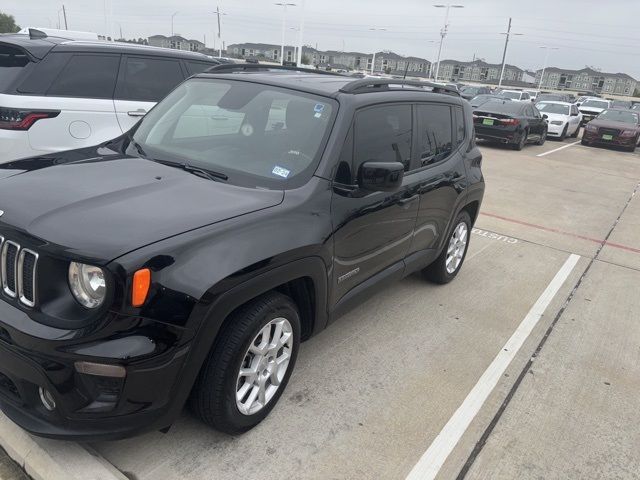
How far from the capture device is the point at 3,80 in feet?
16.3

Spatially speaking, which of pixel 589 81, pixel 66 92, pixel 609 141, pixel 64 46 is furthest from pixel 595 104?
pixel 589 81

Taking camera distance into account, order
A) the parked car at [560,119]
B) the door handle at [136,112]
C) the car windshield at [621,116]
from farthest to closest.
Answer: the parked car at [560,119] < the car windshield at [621,116] < the door handle at [136,112]

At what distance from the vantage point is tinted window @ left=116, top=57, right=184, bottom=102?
5.68 meters

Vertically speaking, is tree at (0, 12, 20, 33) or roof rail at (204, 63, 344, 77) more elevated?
roof rail at (204, 63, 344, 77)

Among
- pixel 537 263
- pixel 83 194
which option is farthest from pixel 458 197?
pixel 83 194

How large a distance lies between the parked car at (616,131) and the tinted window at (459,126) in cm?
1692

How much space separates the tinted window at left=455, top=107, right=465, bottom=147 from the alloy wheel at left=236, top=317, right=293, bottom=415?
2.72 meters

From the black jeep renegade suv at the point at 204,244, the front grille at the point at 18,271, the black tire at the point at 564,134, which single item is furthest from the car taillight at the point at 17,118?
the black tire at the point at 564,134

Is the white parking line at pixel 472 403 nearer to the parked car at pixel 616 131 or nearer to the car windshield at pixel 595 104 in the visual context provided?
the parked car at pixel 616 131

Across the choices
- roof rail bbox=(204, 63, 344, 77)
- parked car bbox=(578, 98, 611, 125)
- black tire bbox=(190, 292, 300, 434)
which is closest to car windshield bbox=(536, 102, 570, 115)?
parked car bbox=(578, 98, 611, 125)

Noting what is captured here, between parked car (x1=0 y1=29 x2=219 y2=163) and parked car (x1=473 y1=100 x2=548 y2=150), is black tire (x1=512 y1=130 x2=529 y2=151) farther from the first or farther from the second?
parked car (x1=0 y1=29 x2=219 y2=163)

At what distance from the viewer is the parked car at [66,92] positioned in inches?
192

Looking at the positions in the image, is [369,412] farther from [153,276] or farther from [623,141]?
[623,141]

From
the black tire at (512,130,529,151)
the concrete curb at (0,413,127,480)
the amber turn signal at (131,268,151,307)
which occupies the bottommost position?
the black tire at (512,130,529,151)
